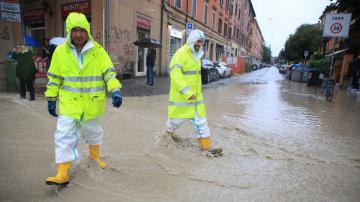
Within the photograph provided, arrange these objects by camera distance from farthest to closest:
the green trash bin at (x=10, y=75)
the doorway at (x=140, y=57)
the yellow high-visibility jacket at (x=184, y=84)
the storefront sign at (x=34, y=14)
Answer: the storefront sign at (x=34, y=14) → the doorway at (x=140, y=57) → the green trash bin at (x=10, y=75) → the yellow high-visibility jacket at (x=184, y=84)

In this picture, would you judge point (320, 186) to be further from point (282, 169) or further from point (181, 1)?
point (181, 1)

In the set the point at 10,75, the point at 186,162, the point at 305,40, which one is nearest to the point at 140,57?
the point at 10,75

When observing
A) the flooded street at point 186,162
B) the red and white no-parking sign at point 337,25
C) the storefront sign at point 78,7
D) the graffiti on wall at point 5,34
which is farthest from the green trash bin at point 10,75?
the red and white no-parking sign at point 337,25

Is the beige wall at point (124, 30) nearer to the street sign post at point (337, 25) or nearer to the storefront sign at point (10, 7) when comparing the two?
the storefront sign at point (10, 7)

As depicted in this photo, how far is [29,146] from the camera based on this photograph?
169 inches

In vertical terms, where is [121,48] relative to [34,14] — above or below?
below

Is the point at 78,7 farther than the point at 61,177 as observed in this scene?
Yes

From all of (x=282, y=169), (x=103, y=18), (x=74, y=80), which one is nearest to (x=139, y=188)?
(x=74, y=80)

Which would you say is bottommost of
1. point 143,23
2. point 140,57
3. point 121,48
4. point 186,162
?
point 186,162

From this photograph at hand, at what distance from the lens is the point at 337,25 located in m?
12.2

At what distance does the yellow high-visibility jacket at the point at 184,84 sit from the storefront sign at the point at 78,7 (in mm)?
11780

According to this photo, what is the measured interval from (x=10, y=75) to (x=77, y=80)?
24.7 ft

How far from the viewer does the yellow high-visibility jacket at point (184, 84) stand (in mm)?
4070

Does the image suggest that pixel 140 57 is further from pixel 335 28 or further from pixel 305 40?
pixel 305 40
